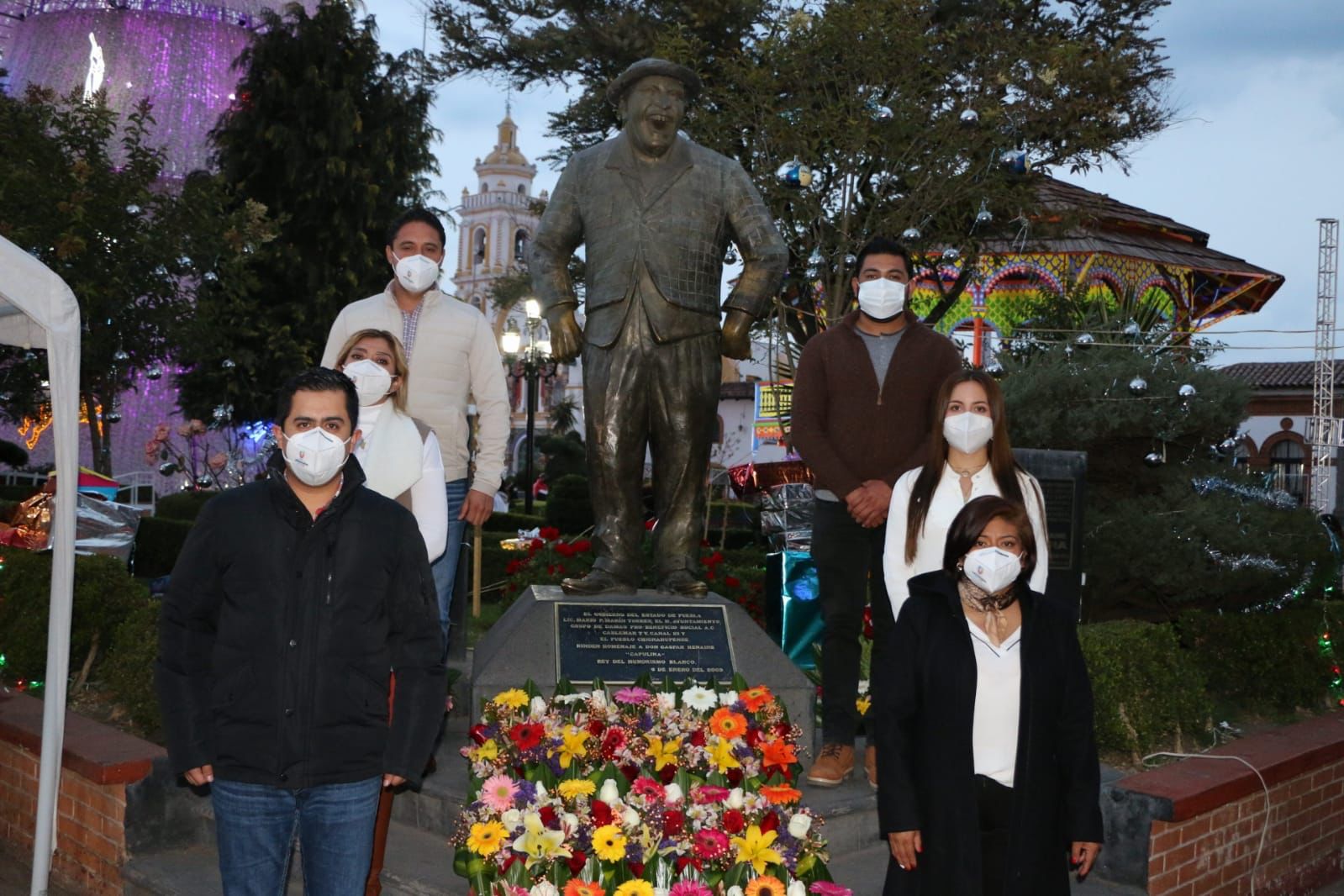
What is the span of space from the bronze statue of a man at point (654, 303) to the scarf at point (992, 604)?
2203mm

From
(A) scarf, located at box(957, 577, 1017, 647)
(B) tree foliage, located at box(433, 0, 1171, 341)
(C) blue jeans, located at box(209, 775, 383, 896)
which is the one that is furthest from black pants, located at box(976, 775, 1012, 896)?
(B) tree foliage, located at box(433, 0, 1171, 341)

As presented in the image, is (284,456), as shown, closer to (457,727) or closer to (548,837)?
(548,837)

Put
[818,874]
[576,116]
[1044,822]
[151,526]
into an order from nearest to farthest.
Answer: [1044,822], [818,874], [151,526], [576,116]

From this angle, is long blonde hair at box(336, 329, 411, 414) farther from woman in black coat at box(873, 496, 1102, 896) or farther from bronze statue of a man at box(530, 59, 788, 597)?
woman in black coat at box(873, 496, 1102, 896)

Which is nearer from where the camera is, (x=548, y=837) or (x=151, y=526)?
(x=548, y=837)

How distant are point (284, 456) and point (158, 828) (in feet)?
9.08

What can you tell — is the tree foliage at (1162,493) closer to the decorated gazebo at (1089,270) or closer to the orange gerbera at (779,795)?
the orange gerbera at (779,795)

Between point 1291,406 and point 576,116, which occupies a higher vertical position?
point 576,116

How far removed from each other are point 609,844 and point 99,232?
14.1m

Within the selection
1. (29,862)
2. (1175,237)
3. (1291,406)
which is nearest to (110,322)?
(29,862)

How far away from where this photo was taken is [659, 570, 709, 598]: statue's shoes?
224 inches

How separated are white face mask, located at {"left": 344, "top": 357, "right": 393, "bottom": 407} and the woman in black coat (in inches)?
73.2

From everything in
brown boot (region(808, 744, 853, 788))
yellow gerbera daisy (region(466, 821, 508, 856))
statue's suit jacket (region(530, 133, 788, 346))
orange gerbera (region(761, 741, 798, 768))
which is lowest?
brown boot (region(808, 744, 853, 788))

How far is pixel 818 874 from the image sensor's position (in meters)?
3.86
